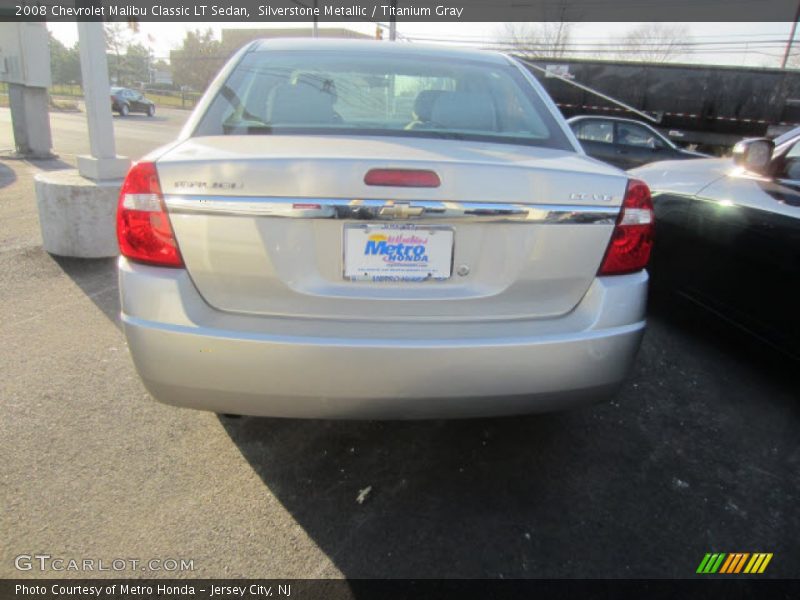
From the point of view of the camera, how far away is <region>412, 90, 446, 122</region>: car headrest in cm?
239

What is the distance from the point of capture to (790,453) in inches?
102

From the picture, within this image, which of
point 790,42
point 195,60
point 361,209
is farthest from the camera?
point 195,60

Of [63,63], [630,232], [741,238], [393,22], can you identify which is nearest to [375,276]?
[630,232]

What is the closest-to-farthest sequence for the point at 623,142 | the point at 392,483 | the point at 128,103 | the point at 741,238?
1. the point at 392,483
2. the point at 741,238
3. the point at 623,142
4. the point at 128,103

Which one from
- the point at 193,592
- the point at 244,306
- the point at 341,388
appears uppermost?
the point at 244,306

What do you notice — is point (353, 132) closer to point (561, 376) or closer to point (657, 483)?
point (561, 376)

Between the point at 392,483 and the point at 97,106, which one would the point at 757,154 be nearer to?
the point at 392,483

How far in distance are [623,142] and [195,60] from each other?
69.6 metres

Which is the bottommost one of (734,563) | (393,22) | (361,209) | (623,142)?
(734,563)

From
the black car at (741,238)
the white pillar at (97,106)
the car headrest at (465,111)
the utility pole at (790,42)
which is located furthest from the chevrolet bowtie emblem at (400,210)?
the utility pole at (790,42)

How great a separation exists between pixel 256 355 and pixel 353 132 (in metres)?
0.91

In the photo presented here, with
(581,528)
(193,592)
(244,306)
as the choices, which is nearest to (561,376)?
(581,528)

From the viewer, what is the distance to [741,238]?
3104 mm

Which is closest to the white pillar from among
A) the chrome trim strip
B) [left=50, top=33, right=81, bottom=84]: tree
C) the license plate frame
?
the chrome trim strip
